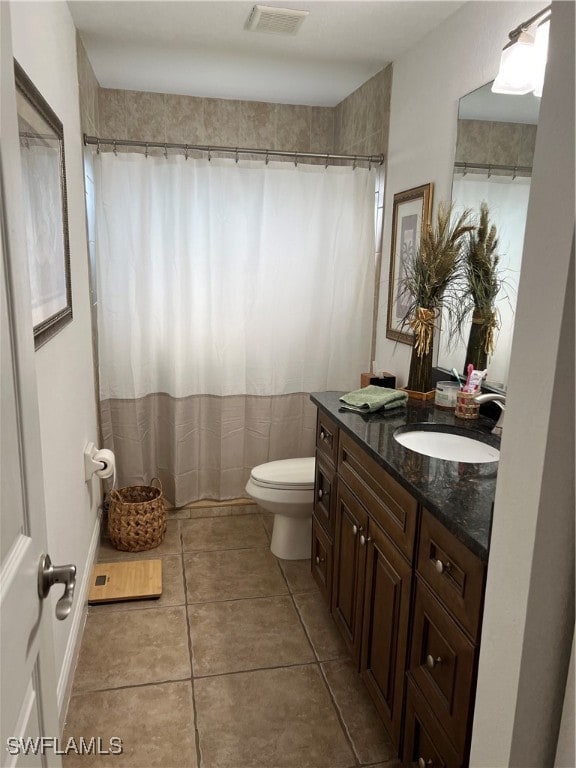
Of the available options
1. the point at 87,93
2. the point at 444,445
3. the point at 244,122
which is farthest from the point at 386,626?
the point at 244,122

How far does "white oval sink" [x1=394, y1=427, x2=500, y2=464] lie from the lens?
6.14ft

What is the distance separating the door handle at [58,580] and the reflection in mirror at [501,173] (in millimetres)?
1615

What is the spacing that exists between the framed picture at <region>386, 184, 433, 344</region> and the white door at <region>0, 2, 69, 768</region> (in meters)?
1.95

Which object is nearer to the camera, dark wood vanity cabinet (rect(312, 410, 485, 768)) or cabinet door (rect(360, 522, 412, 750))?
dark wood vanity cabinet (rect(312, 410, 485, 768))

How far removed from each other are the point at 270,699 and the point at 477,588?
1117mm

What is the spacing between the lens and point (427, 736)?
1.45 meters

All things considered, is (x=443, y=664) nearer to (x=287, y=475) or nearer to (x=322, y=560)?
(x=322, y=560)

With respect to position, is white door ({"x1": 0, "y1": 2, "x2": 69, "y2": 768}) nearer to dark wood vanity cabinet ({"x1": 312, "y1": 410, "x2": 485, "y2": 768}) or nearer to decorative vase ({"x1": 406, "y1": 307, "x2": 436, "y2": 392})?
dark wood vanity cabinet ({"x1": 312, "y1": 410, "x2": 485, "y2": 768})

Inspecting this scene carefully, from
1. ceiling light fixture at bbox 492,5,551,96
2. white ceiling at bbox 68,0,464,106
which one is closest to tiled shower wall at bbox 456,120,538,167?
ceiling light fixture at bbox 492,5,551,96

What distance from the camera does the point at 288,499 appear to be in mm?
2670

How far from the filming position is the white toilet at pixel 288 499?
267 centimetres

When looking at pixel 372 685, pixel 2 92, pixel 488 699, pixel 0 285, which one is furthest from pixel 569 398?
pixel 372 685

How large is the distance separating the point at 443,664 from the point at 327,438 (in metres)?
1.06

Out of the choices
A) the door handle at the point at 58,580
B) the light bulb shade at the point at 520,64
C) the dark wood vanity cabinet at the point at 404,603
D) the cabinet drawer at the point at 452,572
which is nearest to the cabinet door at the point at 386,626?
the dark wood vanity cabinet at the point at 404,603
